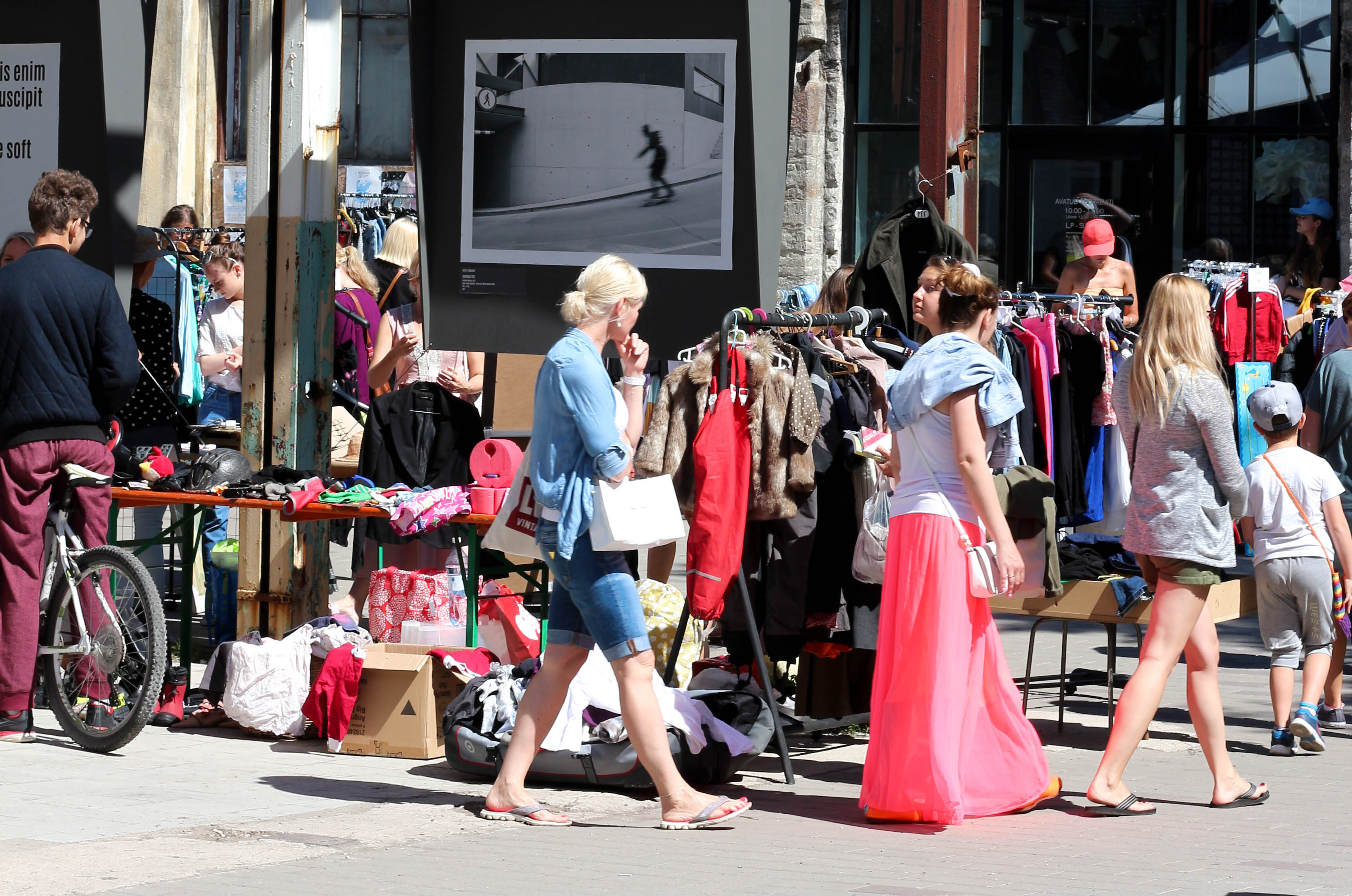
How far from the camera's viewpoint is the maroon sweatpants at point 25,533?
775 centimetres

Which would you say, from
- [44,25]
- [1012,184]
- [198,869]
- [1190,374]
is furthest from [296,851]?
[1012,184]

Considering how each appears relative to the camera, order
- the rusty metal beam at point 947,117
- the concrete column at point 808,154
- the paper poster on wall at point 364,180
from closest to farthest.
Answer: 1. the rusty metal beam at point 947,117
2. the concrete column at point 808,154
3. the paper poster on wall at point 364,180

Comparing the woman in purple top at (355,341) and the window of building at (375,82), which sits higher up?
the window of building at (375,82)

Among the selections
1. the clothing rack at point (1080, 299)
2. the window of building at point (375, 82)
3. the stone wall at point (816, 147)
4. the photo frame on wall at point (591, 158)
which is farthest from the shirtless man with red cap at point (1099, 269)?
the window of building at point (375, 82)

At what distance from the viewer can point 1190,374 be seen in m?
6.62

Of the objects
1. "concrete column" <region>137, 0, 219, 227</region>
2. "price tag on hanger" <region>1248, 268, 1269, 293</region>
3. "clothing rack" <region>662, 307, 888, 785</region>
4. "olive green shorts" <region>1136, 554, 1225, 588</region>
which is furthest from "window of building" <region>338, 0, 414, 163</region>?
"olive green shorts" <region>1136, 554, 1225, 588</region>

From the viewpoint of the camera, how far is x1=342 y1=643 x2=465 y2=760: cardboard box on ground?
7484 mm

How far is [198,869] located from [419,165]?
4.14m

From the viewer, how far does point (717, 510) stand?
22.7ft

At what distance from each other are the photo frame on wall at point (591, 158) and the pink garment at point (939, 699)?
2215 millimetres

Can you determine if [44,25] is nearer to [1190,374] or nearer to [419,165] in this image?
[419,165]

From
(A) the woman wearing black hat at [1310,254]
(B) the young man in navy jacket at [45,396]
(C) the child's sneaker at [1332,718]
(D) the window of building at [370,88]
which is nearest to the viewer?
(B) the young man in navy jacket at [45,396]

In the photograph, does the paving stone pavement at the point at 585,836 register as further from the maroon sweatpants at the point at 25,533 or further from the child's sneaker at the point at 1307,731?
the maroon sweatpants at the point at 25,533

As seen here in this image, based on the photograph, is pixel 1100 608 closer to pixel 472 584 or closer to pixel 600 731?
pixel 600 731
